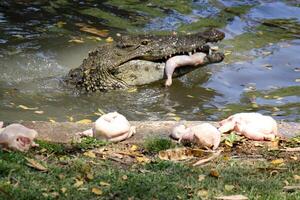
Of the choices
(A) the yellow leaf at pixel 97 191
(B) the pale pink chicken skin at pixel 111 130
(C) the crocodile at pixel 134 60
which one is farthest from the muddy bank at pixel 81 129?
(C) the crocodile at pixel 134 60

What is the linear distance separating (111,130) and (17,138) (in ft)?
2.87

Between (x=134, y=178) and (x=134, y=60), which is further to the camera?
(x=134, y=60)

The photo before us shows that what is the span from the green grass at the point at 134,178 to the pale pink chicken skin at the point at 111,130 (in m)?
0.43

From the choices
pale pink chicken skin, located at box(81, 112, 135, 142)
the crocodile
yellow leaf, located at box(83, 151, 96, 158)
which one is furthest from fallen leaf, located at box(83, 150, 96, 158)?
the crocodile

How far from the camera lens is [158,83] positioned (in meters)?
10.2

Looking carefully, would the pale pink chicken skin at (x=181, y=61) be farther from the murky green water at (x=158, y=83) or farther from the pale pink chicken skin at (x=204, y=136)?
the pale pink chicken skin at (x=204, y=136)

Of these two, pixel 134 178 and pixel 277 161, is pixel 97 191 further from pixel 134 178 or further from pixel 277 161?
pixel 277 161

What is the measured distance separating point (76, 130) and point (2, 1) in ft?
28.8

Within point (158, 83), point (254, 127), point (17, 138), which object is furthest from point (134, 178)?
point (158, 83)

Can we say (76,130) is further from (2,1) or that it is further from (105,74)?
(2,1)

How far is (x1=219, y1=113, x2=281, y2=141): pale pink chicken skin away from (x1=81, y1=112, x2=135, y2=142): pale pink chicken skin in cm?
97

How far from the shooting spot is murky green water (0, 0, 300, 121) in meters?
9.16

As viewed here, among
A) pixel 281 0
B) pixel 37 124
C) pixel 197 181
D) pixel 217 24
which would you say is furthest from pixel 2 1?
pixel 197 181

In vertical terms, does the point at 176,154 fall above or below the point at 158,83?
above
